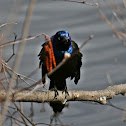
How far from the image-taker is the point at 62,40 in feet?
15.9

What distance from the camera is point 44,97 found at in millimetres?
4121

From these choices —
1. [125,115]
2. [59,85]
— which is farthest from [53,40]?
[125,115]

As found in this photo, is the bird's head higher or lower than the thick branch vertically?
higher

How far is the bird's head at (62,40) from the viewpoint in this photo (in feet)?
15.9

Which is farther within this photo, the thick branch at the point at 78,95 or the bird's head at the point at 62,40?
the bird's head at the point at 62,40

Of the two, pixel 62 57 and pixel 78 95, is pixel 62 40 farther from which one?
pixel 78 95

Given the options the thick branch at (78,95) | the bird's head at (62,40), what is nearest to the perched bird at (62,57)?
the bird's head at (62,40)

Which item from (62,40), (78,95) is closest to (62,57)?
(62,40)

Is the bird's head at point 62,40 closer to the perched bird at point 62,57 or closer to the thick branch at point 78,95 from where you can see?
the perched bird at point 62,57

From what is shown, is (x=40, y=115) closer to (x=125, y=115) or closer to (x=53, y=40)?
(x=125, y=115)

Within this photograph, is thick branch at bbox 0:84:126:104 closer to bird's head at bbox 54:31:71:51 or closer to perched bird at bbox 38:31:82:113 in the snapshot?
perched bird at bbox 38:31:82:113

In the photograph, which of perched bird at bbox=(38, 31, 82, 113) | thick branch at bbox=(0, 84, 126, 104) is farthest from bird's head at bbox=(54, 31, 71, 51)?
Answer: thick branch at bbox=(0, 84, 126, 104)

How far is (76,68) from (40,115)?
68.5 inches

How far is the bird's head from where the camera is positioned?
15.9 ft
